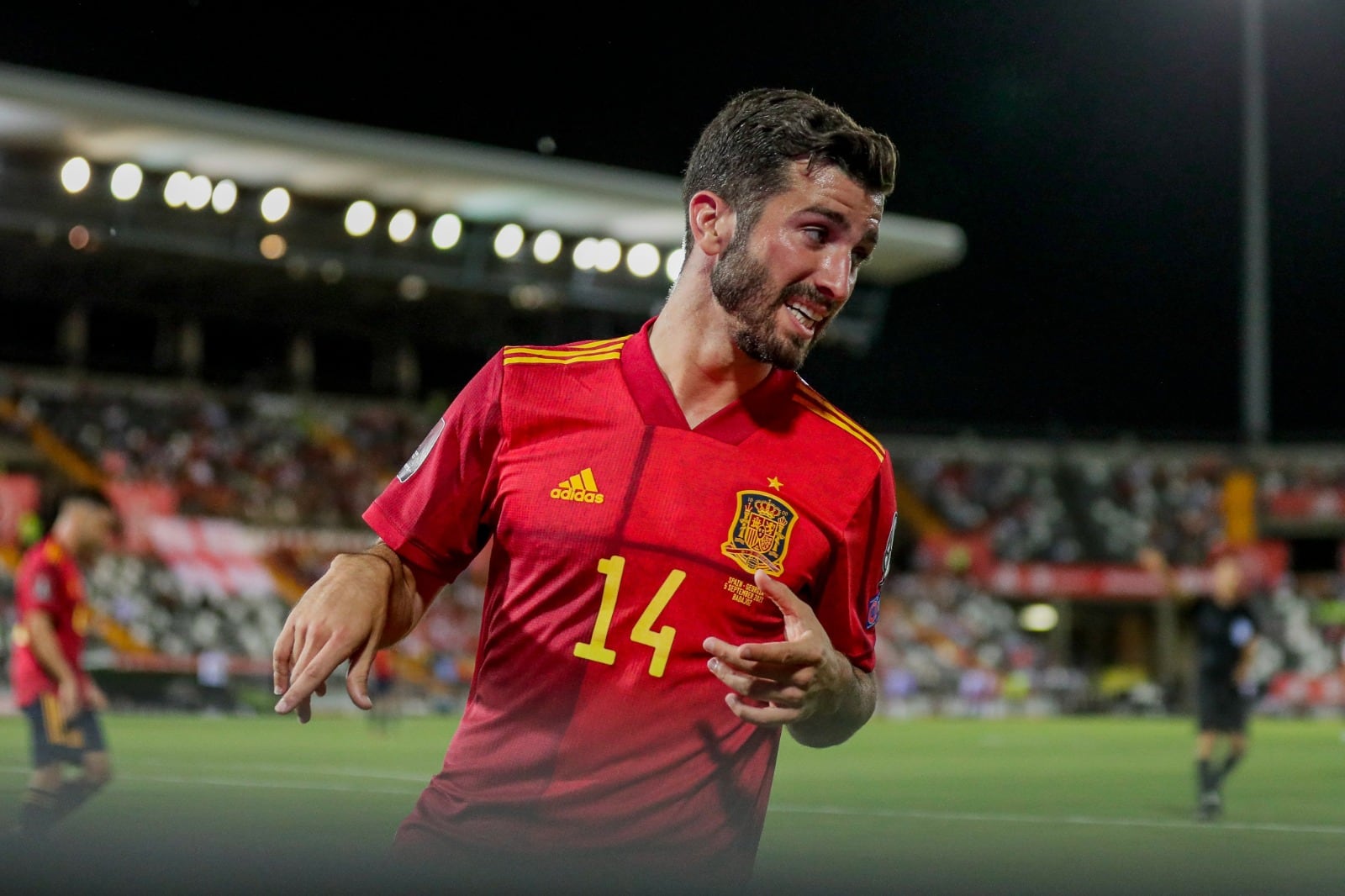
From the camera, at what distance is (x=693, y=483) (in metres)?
2.66

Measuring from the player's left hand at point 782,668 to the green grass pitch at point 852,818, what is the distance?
0.25m

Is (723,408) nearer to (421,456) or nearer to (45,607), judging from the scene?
(421,456)

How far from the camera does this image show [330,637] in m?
2.43

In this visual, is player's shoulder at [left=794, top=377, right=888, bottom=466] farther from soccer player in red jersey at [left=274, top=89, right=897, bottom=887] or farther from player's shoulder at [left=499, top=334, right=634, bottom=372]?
player's shoulder at [left=499, top=334, right=634, bottom=372]

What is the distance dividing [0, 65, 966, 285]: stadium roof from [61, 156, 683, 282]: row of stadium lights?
0.76ft

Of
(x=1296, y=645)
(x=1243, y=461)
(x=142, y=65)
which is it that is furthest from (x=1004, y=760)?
(x=1243, y=461)

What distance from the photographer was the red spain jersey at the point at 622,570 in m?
2.54

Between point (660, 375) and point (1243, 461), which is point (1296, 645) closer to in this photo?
point (1243, 461)

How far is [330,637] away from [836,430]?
96 cm

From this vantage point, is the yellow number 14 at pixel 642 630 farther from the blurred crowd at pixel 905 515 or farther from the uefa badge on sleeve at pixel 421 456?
the blurred crowd at pixel 905 515

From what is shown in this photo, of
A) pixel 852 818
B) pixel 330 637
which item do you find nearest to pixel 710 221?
pixel 330 637

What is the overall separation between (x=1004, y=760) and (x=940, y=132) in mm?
12988

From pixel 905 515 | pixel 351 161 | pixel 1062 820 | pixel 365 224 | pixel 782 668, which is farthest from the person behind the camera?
pixel 905 515

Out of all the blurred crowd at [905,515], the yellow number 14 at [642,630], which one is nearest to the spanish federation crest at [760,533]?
the yellow number 14 at [642,630]
